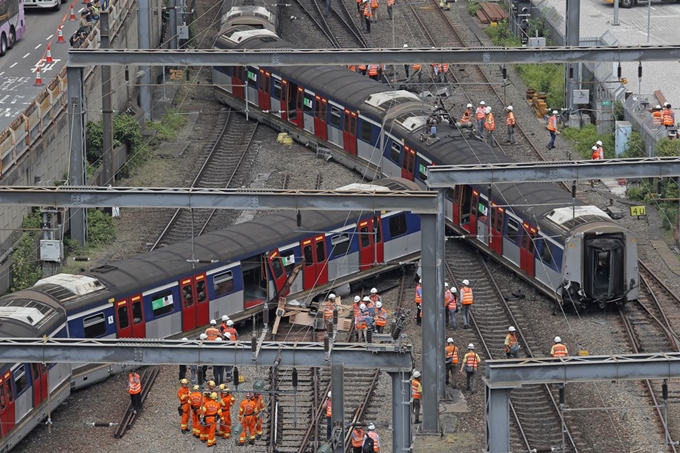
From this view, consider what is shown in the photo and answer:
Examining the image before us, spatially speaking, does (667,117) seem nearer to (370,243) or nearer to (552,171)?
(370,243)

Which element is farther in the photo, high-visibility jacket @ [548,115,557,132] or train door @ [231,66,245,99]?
train door @ [231,66,245,99]

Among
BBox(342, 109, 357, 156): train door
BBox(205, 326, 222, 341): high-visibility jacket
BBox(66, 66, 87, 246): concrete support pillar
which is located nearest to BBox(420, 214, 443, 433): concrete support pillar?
BBox(205, 326, 222, 341): high-visibility jacket

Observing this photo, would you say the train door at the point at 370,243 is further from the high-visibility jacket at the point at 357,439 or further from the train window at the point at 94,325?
the high-visibility jacket at the point at 357,439

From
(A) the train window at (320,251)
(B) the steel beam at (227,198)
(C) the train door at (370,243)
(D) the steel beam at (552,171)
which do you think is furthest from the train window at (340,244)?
(B) the steel beam at (227,198)

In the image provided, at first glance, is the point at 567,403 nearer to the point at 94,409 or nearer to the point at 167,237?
the point at 94,409

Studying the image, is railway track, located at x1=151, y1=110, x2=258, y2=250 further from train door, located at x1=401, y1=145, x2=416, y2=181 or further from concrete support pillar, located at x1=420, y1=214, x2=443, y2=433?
concrete support pillar, located at x1=420, y1=214, x2=443, y2=433

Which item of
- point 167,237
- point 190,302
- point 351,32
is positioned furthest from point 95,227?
point 351,32
